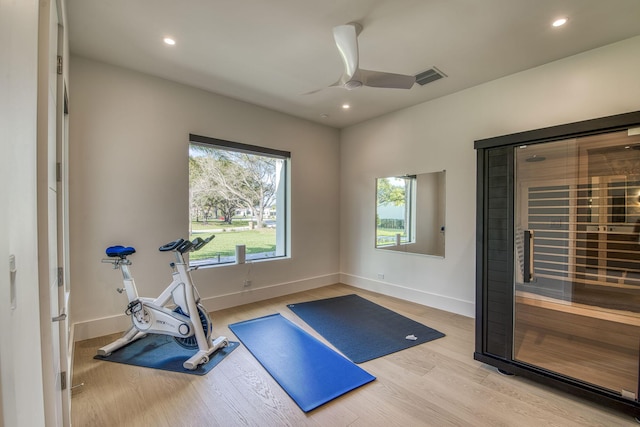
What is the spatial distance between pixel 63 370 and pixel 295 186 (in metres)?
3.55

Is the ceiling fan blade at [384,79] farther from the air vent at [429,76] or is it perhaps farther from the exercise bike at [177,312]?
the exercise bike at [177,312]

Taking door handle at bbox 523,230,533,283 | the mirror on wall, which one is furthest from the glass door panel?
the mirror on wall

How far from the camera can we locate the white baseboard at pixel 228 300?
2957mm

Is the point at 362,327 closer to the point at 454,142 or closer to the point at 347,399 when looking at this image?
the point at 347,399

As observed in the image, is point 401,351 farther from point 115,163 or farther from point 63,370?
point 115,163

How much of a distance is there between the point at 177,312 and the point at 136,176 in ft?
5.43

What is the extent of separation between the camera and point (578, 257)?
273 cm

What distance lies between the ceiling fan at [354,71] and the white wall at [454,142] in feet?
4.28

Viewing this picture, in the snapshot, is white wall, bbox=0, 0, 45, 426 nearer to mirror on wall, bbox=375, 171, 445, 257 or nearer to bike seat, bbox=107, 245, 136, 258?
bike seat, bbox=107, 245, 136, 258

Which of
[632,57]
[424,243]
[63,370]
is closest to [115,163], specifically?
[63,370]

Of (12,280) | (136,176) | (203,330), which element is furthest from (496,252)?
(136,176)

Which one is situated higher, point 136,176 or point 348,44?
point 348,44

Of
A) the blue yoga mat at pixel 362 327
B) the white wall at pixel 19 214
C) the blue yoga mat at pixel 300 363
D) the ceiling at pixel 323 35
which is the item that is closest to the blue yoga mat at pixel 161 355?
the blue yoga mat at pixel 300 363

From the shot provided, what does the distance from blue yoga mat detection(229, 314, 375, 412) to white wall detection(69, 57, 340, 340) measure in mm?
1094
